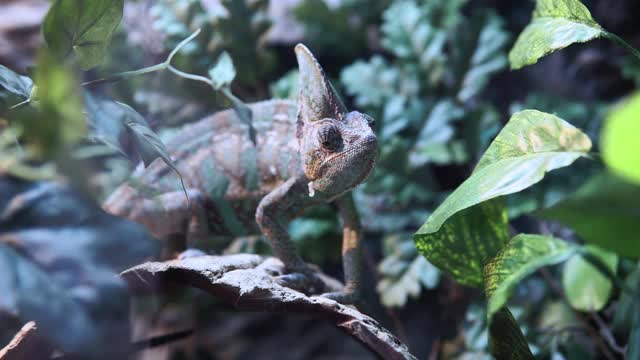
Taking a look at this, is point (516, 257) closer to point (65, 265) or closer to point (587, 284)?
point (587, 284)

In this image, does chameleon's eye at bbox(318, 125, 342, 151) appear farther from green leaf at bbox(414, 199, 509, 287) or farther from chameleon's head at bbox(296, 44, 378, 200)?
green leaf at bbox(414, 199, 509, 287)

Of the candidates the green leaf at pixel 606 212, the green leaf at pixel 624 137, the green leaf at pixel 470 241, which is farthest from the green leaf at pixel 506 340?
the green leaf at pixel 624 137

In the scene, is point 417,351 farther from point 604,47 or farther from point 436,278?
point 604,47

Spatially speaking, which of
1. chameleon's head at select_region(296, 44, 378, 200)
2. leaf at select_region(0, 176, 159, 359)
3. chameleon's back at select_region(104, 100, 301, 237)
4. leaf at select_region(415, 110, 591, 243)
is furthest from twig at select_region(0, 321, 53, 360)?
leaf at select_region(415, 110, 591, 243)

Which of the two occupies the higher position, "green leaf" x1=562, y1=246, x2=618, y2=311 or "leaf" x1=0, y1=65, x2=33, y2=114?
"leaf" x1=0, y1=65, x2=33, y2=114

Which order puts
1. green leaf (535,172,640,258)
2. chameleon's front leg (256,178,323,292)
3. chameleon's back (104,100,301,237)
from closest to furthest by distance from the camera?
green leaf (535,172,640,258) < chameleon's front leg (256,178,323,292) < chameleon's back (104,100,301,237)
